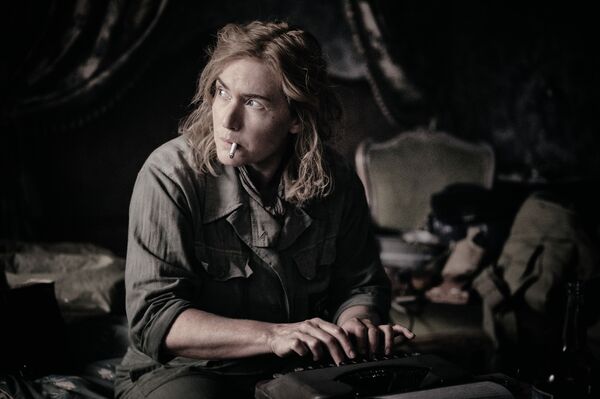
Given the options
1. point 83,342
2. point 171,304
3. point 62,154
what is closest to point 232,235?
point 171,304

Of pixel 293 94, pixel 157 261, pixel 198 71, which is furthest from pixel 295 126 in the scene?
pixel 198 71

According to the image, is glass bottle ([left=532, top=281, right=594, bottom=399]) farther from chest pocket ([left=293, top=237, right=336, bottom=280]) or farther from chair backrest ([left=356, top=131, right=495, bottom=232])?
chair backrest ([left=356, top=131, right=495, bottom=232])

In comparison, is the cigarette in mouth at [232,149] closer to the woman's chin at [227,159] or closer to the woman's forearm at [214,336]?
the woman's chin at [227,159]

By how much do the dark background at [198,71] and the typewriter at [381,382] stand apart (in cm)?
89

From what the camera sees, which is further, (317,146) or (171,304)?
(317,146)

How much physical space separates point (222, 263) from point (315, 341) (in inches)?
15.7

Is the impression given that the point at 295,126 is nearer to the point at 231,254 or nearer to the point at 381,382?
the point at 231,254

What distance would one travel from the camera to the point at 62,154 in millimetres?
3176

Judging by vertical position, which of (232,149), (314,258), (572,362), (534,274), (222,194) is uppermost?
(232,149)

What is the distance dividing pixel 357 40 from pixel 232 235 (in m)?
2.39

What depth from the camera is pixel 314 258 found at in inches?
68.2

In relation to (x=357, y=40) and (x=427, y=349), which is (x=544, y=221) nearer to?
(x=427, y=349)

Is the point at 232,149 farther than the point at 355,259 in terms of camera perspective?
No

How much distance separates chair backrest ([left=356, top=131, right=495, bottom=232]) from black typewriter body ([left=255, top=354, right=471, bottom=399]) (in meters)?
2.61
